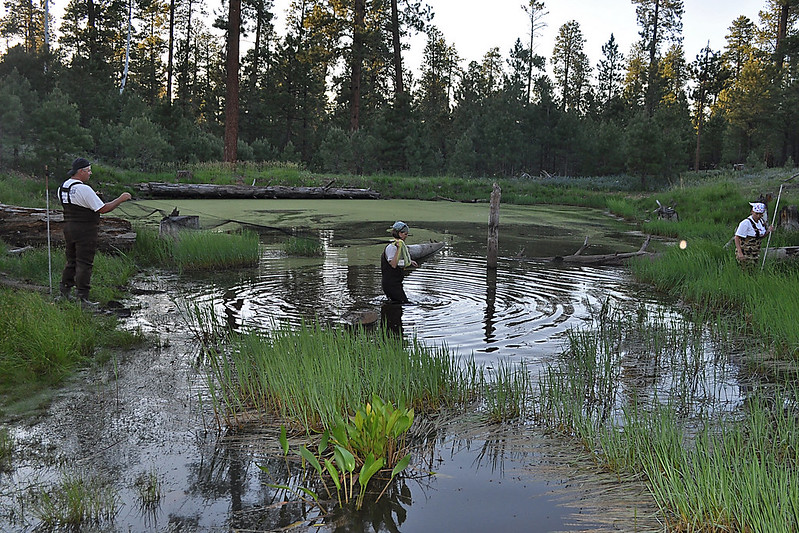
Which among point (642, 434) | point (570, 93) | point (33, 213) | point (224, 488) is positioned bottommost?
point (224, 488)

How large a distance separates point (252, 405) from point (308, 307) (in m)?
4.04

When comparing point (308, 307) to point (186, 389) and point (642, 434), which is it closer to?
point (186, 389)

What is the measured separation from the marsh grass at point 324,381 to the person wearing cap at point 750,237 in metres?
6.28

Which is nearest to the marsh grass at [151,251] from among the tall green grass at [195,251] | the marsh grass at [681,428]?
the tall green grass at [195,251]

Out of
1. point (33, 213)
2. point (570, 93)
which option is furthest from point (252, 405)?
point (570, 93)

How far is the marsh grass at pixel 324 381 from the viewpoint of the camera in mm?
4801

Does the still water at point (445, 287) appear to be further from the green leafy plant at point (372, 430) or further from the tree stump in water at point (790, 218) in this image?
the tree stump in water at point (790, 218)

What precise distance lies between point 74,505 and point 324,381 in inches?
70.8

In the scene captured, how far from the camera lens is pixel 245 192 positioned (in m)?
27.1

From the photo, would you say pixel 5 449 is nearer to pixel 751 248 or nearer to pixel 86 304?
pixel 86 304

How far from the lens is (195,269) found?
40.8 feet

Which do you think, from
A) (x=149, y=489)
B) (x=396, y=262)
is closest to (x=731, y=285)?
(x=396, y=262)

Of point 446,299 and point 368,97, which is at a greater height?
point 368,97

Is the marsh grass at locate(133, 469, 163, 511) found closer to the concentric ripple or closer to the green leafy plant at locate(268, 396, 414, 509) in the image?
the green leafy plant at locate(268, 396, 414, 509)
